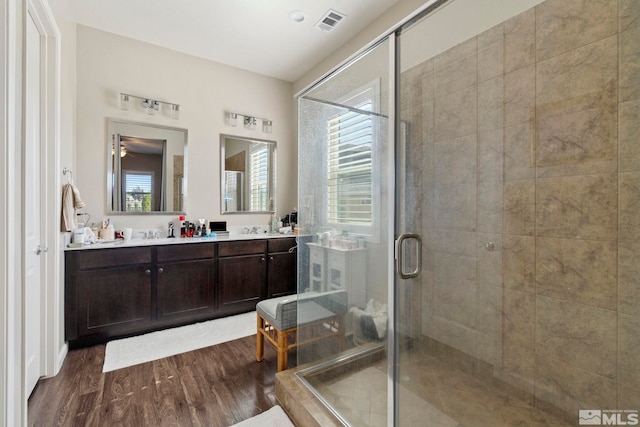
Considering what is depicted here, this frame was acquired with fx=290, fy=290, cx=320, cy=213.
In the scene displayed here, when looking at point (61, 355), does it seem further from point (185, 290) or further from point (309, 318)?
point (309, 318)

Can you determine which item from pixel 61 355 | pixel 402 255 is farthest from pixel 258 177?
pixel 402 255

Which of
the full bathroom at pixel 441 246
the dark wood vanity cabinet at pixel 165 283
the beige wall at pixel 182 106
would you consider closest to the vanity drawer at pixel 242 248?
the dark wood vanity cabinet at pixel 165 283

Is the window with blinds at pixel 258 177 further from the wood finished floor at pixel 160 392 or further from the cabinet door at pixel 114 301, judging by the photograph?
the wood finished floor at pixel 160 392

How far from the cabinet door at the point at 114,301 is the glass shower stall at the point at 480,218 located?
1.71 metres

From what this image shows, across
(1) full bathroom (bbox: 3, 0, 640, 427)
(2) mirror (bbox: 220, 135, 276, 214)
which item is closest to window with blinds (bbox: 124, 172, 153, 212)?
(1) full bathroom (bbox: 3, 0, 640, 427)

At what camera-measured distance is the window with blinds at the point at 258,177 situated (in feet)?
12.7

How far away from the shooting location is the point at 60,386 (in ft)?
6.33

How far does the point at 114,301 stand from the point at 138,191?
1.19m

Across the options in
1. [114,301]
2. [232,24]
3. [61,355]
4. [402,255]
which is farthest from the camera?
[232,24]

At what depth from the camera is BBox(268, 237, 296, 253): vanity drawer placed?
343cm

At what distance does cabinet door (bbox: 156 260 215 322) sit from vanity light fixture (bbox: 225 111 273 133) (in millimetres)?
1830

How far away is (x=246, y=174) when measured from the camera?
12.6 feet

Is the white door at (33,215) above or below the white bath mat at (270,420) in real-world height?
above

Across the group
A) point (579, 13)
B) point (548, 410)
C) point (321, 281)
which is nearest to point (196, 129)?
point (321, 281)
